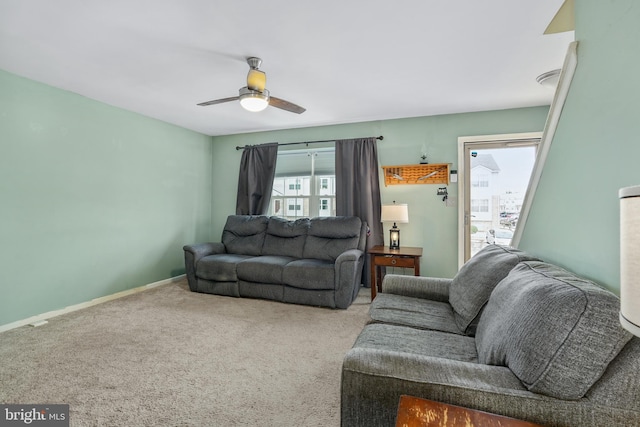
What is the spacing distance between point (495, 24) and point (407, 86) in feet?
3.49

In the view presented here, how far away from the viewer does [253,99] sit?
243cm

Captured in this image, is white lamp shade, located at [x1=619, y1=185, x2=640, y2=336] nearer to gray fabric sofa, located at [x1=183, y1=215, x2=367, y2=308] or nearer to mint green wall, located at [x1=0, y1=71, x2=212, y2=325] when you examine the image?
gray fabric sofa, located at [x1=183, y1=215, x2=367, y2=308]

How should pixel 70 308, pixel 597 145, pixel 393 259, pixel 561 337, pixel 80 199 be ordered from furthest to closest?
1. pixel 393 259
2. pixel 80 199
3. pixel 70 308
4. pixel 597 145
5. pixel 561 337

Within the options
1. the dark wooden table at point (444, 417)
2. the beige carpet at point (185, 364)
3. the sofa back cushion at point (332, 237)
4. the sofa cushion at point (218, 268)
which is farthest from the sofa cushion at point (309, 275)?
the dark wooden table at point (444, 417)

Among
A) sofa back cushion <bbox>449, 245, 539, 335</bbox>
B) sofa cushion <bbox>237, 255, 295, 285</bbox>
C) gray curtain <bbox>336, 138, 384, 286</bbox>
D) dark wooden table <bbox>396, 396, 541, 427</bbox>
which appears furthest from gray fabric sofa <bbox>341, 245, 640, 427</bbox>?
gray curtain <bbox>336, 138, 384, 286</bbox>

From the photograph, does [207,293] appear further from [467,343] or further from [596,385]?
[596,385]

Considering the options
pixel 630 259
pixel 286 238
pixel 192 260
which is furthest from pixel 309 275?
pixel 630 259

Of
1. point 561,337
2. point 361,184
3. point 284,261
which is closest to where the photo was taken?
point 561,337

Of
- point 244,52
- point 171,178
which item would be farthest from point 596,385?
point 171,178

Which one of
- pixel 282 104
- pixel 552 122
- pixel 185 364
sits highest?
pixel 282 104

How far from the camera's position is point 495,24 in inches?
80.0

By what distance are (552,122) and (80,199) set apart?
4.37 metres

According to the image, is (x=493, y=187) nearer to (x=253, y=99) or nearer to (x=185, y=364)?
(x=253, y=99)

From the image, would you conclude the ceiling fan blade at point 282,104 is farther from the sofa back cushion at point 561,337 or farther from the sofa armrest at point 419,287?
the sofa back cushion at point 561,337
